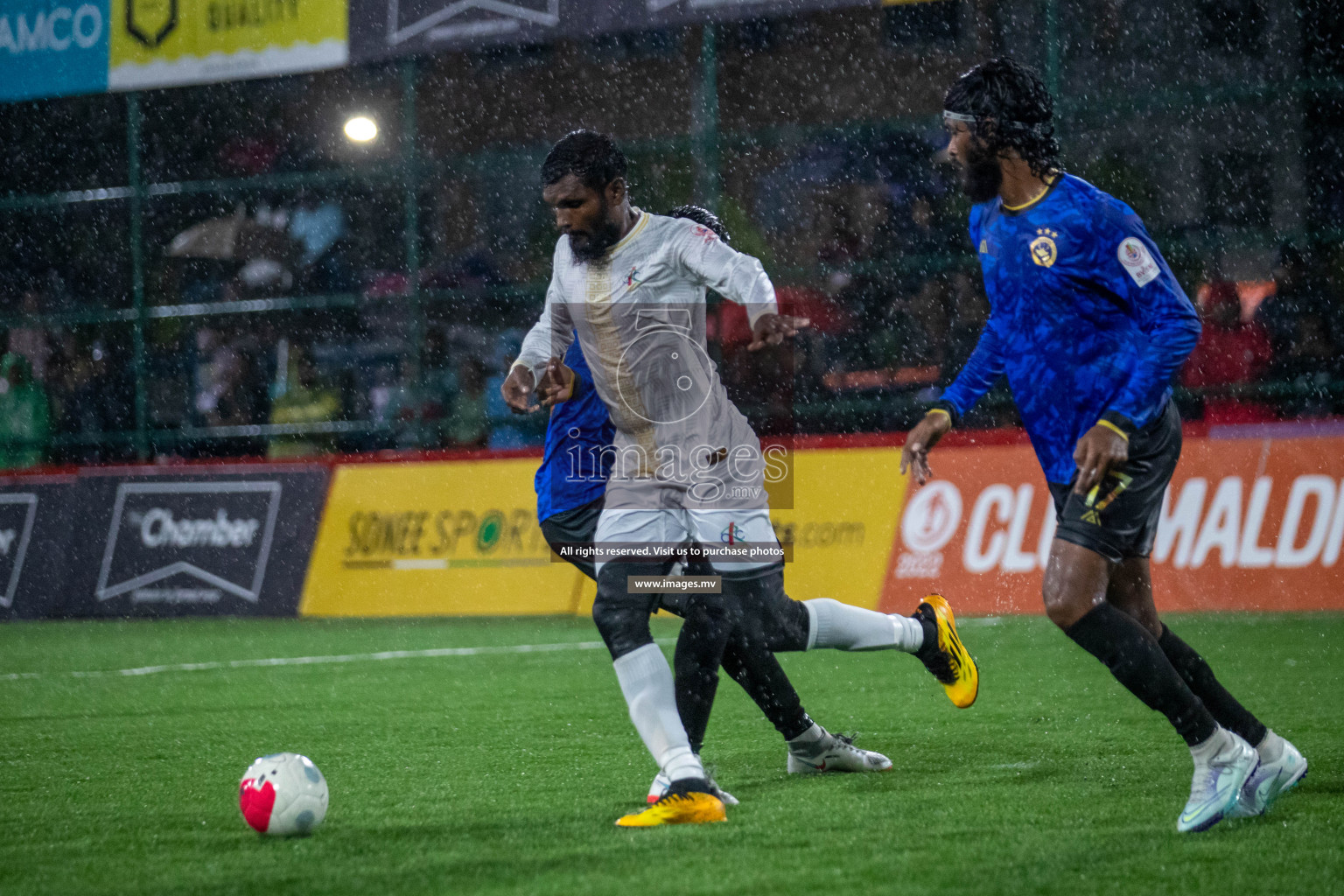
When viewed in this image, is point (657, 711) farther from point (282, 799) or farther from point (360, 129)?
point (360, 129)

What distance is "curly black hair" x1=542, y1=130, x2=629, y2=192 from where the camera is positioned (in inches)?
182

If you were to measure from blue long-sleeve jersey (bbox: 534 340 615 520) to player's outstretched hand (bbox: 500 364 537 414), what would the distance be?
1.59 feet

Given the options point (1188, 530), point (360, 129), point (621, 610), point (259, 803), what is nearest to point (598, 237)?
point (621, 610)

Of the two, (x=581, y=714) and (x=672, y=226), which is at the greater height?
(x=672, y=226)

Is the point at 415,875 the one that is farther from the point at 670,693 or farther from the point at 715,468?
the point at 715,468

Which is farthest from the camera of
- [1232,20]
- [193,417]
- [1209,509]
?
[193,417]

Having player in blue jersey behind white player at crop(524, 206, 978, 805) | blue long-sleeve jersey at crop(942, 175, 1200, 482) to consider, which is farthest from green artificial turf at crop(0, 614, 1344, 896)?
blue long-sleeve jersey at crop(942, 175, 1200, 482)

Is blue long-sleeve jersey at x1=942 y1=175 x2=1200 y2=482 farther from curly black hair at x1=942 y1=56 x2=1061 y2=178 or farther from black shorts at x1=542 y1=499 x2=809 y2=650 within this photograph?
black shorts at x1=542 y1=499 x2=809 y2=650

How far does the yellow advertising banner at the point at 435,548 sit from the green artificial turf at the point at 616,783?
248cm

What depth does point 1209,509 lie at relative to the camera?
10.2m

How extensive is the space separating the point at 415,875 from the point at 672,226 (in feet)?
6.53

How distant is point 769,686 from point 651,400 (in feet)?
3.43

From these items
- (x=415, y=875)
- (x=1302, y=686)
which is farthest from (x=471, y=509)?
(x=415, y=875)

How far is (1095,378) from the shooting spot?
435 cm
